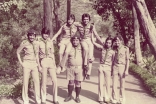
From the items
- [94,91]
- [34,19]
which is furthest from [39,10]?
[94,91]

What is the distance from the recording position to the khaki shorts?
25.7ft

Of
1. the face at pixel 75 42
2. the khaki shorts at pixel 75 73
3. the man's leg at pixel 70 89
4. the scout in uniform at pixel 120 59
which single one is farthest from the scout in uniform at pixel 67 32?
the scout in uniform at pixel 120 59

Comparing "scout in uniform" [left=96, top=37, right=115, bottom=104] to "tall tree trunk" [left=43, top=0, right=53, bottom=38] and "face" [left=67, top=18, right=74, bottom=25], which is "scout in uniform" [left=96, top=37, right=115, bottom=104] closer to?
"face" [left=67, top=18, right=74, bottom=25]

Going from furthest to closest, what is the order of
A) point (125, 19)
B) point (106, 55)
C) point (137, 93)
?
1. point (125, 19)
2. point (137, 93)
3. point (106, 55)

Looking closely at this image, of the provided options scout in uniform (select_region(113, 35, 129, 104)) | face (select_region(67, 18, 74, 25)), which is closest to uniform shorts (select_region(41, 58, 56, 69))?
face (select_region(67, 18, 74, 25))

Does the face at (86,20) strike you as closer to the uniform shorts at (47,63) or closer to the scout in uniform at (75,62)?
the scout in uniform at (75,62)

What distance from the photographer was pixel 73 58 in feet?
25.6

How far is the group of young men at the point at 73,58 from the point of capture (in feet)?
24.1

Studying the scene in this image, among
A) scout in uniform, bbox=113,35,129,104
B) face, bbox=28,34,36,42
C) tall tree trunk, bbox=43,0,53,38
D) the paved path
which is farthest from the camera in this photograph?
tall tree trunk, bbox=43,0,53,38

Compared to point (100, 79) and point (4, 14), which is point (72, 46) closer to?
point (100, 79)

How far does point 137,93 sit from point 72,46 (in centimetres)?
365

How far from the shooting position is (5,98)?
873 centimetres

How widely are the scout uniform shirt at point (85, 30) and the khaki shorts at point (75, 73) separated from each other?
108 cm

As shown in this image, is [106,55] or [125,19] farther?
[125,19]
